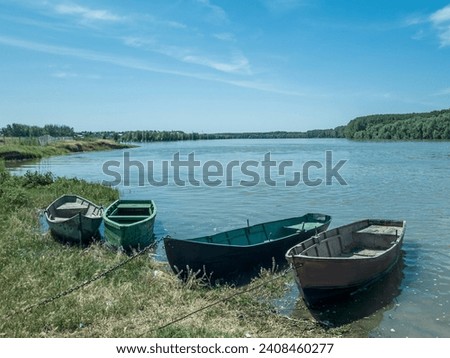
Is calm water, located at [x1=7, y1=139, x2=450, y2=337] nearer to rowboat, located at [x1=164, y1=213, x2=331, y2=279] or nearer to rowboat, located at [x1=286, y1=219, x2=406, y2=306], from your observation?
rowboat, located at [x1=286, y1=219, x2=406, y2=306]

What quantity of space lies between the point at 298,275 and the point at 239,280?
2.46m

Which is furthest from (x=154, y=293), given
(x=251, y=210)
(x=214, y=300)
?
(x=251, y=210)

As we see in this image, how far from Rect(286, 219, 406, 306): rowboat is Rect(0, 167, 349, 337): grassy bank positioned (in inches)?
39.1

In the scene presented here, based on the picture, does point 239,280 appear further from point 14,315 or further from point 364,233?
point 14,315

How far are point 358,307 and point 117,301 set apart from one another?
5986mm

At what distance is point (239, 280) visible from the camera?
1244 centimetres

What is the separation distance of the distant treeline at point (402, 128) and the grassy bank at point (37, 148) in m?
84.8

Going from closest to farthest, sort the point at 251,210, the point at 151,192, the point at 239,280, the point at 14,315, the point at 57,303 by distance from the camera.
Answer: the point at 14,315, the point at 57,303, the point at 239,280, the point at 251,210, the point at 151,192

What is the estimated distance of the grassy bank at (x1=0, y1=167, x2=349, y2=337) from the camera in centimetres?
827

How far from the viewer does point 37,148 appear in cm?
7831

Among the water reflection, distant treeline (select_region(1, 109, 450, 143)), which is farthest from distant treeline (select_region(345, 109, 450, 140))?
the water reflection

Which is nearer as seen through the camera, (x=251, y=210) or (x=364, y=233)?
(x=364, y=233)

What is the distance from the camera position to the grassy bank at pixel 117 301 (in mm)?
8273
